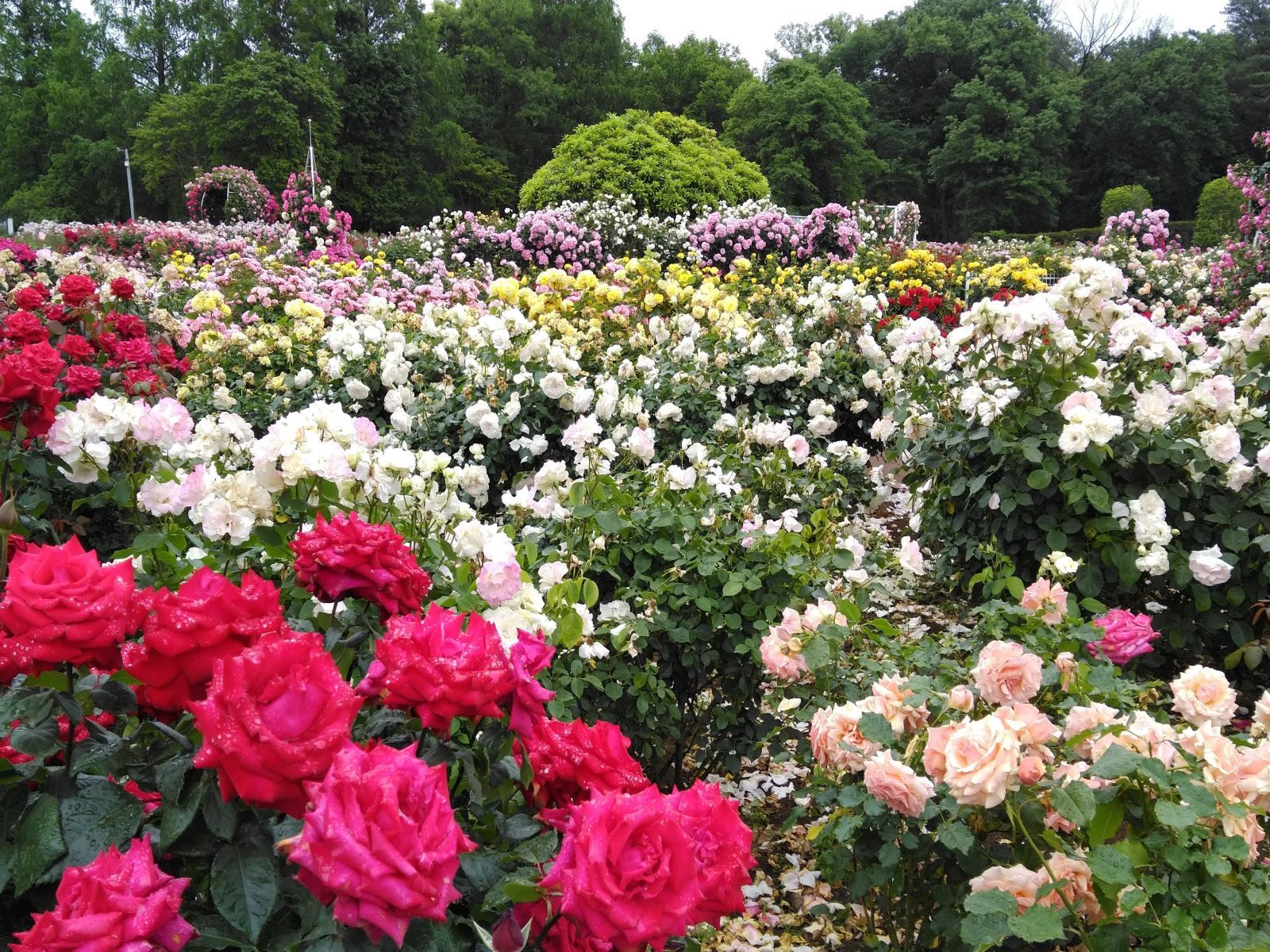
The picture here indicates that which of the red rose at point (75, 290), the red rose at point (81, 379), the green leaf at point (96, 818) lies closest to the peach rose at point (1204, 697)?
the green leaf at point (96, 818)

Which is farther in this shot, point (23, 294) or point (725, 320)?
point (725, 320)

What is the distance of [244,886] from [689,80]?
139 feet

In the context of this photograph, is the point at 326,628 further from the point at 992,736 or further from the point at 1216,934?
the point at 1216,934

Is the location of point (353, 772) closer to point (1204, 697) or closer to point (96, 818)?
point (96, 818)

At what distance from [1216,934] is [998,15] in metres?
42.1

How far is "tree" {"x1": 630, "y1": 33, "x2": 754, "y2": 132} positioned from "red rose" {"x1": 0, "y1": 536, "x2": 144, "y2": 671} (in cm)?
3964

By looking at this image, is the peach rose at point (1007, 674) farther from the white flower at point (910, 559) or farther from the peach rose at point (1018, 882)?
the white flower at point (910, 559)

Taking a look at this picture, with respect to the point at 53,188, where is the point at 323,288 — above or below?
below

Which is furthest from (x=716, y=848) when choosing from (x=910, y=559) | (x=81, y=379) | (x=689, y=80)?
(x=689, y=80)

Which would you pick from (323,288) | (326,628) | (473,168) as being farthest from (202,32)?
(326,628)

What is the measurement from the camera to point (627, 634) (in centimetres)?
202

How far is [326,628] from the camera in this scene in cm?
124

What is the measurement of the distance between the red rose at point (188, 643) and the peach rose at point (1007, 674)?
1.14m

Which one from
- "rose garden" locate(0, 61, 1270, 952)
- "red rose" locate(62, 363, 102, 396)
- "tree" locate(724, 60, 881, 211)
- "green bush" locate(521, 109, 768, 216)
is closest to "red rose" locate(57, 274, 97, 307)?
"rose garden" locate(0, 61, 1270, 952)
